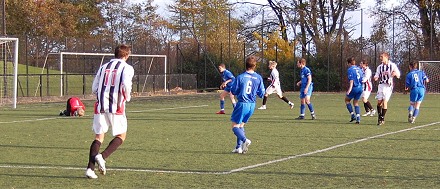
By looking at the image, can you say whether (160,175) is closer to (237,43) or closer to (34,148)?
(34,148)

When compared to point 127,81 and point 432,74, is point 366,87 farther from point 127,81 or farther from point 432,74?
point 432,74

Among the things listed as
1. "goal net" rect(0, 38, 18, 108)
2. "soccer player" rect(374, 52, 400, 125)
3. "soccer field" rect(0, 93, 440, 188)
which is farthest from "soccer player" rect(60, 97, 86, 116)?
"soccer player" rect(374, 52, 400, 125)

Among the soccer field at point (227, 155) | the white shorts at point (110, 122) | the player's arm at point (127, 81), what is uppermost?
the player's arm at point (127, 81)

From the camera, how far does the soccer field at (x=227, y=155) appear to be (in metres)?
9.63

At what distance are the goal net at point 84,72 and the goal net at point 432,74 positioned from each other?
1470 centimetres

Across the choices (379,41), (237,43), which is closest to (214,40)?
(237,43)

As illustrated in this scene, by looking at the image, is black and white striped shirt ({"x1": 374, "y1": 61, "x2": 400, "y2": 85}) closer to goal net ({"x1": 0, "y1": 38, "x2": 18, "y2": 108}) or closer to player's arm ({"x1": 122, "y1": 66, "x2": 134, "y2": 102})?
player's arm ({"x1": 122, "y1": 66, "x2": 134, "y2": 102})

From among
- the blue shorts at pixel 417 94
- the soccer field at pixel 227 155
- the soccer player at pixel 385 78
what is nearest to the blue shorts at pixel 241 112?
the soccer field at pixel 227 155

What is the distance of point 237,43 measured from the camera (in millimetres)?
50281

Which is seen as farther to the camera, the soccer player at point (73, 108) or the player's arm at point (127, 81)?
the soccer player at point (73, 108)

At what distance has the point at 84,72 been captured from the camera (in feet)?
126

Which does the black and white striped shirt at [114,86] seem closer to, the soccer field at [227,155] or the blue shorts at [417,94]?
the soccer field at [227,155]

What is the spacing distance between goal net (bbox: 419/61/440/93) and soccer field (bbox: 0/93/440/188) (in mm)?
22931

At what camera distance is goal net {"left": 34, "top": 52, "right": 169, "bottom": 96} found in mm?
36031
